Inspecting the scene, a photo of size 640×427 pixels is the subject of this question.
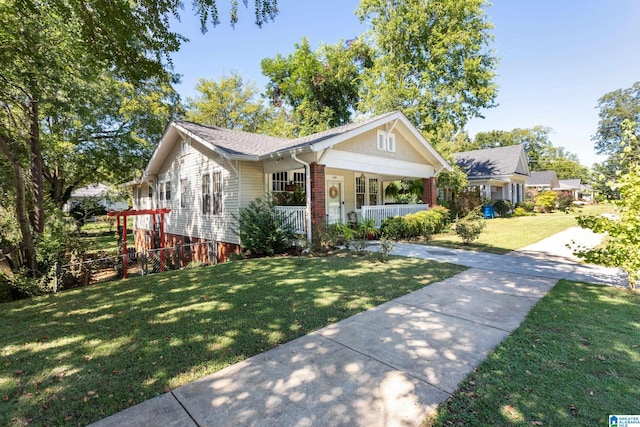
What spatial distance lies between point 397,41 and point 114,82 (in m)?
19.8

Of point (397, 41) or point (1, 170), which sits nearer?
Result: point (1, 170)

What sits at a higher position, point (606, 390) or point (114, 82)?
point (114, 82)

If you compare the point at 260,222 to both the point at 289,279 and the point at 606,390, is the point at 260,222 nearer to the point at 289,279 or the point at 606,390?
the point at 289,279

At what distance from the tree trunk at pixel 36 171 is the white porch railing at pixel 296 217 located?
24.3 feet

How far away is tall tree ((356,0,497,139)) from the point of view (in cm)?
2131

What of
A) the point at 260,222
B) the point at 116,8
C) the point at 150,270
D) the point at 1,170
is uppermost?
the point at 116,8

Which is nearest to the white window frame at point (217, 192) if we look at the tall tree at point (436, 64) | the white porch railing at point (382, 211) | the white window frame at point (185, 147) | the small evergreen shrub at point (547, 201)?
the white window frame at point (185, 147)

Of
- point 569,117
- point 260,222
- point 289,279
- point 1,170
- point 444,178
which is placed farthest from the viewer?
point 569,117

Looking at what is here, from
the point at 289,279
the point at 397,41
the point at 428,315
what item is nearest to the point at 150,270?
the point at 289,279

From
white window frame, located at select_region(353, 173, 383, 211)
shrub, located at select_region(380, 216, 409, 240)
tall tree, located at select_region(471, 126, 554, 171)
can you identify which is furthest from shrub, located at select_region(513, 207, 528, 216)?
tall tree, located at select_region(471, 126, 554, 171)

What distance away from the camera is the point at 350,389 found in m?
2.57

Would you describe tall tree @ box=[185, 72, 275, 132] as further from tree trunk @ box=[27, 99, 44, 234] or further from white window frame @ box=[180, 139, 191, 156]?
tree trunk @ box=[27, 99, 44, 234]

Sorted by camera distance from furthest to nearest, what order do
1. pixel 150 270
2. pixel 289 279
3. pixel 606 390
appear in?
pixel 150 270 → pixel 289 279 → pixel 606 390

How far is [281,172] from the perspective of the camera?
11.4 meters
